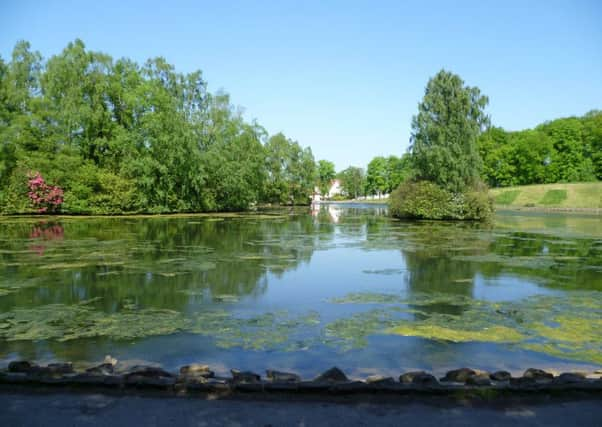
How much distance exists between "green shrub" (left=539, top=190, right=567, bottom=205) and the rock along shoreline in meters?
69.0

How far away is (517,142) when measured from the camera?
3260 inches

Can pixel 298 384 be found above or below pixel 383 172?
below

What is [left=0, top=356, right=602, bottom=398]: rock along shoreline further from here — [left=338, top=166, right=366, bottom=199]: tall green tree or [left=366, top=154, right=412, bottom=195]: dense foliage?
[left=338, top=166, right=366, bottom=199]: tall green tree

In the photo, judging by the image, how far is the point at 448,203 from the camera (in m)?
39.7

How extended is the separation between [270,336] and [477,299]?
17.2 feet

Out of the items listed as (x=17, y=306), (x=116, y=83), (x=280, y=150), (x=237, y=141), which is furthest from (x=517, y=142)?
(x=17, y=306)

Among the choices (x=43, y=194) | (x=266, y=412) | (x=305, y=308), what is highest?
(x=43, y=194)

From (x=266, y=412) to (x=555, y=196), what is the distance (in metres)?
73.0

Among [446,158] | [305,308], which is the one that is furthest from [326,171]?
[305,308]

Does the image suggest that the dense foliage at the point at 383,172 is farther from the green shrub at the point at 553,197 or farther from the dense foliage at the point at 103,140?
the dense foliage at the point at 103,140

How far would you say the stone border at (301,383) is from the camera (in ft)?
14.9

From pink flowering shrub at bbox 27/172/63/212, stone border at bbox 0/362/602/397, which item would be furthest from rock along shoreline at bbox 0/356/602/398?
pink flowering shrub at bbox 27/172/63/212

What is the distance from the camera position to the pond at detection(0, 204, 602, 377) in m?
6.43

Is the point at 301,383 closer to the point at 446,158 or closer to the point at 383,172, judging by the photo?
the point at 446,158
